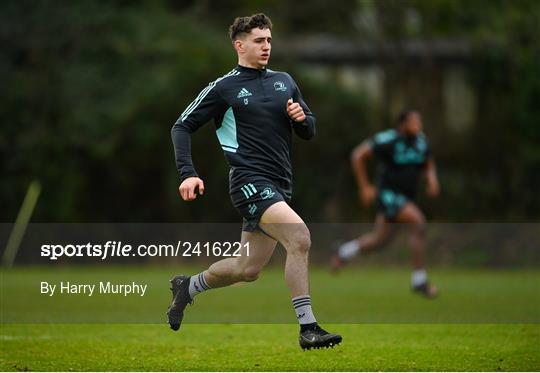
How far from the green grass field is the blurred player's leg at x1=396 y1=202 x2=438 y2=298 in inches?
9.8

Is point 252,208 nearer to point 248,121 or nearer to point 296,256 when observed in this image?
point 296,256

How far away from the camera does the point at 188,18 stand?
21.8 m

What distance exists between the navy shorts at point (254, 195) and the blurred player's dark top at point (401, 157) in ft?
23.3

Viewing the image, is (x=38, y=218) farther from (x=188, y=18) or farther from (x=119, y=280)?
(x=119, y=280)

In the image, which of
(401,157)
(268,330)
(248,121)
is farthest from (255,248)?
(401,157)

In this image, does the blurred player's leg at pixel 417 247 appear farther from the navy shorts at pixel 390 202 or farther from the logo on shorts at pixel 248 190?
the logo on shorts at pixel 248 190

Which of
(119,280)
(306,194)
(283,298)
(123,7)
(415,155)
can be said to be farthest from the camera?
(123,7)

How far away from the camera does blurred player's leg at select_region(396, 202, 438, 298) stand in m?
Answer: 13.3

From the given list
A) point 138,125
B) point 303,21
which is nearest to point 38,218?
point 138,125

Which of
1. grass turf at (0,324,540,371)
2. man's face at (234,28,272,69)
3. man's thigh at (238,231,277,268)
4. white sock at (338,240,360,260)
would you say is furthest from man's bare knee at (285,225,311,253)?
white sock at (338,240,360,260)

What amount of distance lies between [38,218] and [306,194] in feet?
15.7

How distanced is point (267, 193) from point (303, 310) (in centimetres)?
83

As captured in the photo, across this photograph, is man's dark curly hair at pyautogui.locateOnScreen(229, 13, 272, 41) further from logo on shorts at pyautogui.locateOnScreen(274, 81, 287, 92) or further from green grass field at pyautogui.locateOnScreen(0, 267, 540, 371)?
green grass field at pyautogui.locateOnScreen(0, 267, 540, 371)

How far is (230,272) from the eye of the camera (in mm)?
7750
